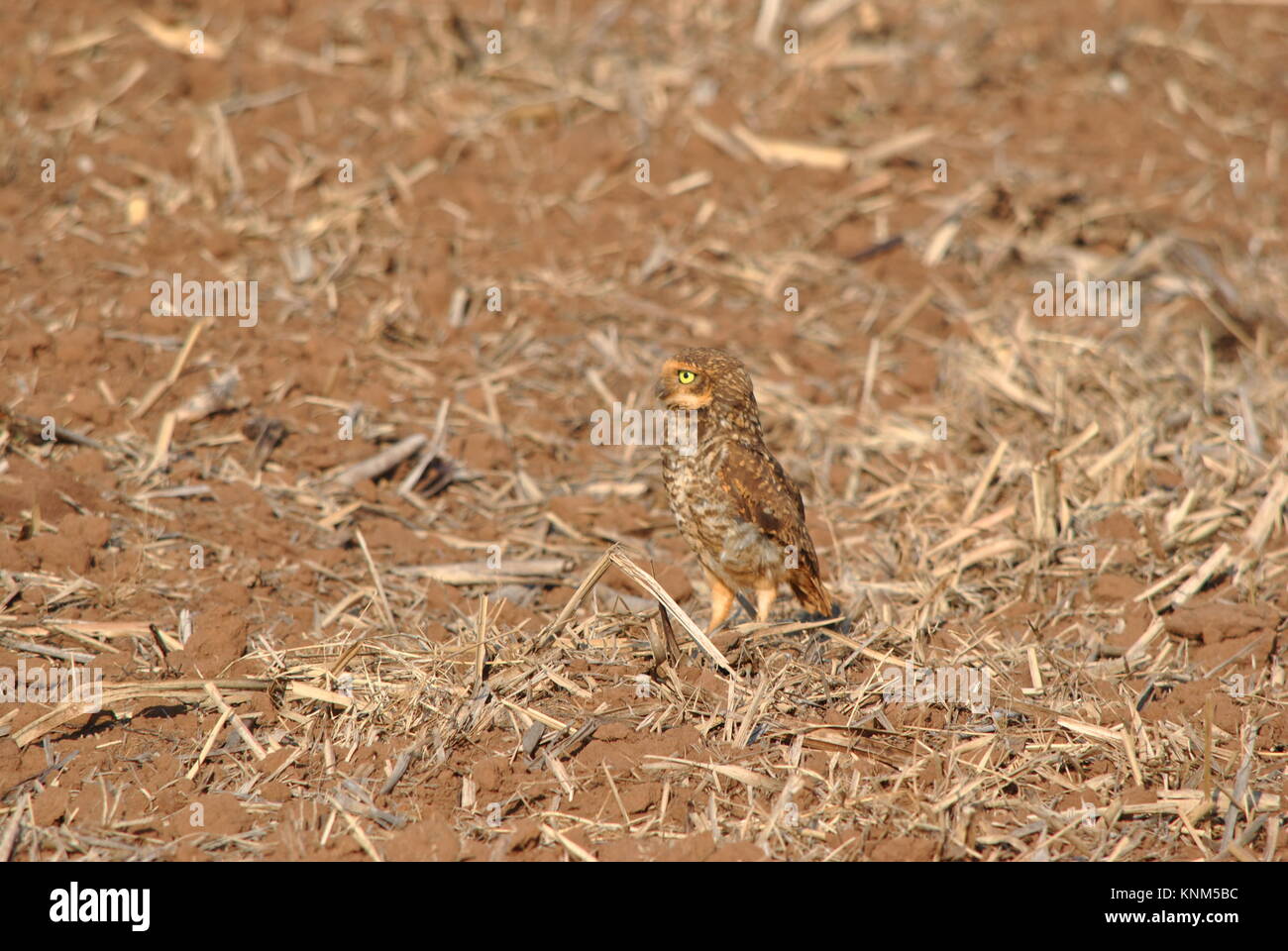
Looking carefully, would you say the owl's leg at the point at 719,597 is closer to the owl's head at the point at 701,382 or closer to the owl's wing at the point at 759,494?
the owl's wing at the point at 759,494

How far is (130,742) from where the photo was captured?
4.95 meters

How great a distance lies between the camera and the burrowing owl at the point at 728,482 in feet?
18.4

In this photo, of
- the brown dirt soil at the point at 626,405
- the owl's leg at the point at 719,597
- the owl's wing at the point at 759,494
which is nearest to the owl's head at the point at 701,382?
the owl's wing at the point at 759,494

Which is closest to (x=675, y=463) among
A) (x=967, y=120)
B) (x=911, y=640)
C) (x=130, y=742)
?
(x=911, y=640)

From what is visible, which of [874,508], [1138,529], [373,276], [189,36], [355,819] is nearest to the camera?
[355,819]

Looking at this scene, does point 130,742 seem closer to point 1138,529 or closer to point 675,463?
A: point 675,463

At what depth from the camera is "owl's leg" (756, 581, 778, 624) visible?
19.1 feet

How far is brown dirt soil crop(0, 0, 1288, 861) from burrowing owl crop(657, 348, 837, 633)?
0.40 m

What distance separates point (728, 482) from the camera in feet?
18.4

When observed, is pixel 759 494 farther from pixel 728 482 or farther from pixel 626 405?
pixel 626 405

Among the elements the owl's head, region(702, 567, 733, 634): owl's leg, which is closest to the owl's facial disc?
the owl's head

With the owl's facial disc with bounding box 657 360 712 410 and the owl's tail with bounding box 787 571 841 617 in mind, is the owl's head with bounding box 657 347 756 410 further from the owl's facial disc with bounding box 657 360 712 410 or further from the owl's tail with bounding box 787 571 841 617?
the owl's tail with bounding box 787 571 841 617

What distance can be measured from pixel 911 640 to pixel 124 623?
142 inches

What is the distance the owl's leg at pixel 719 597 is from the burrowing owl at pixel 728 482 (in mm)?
134
